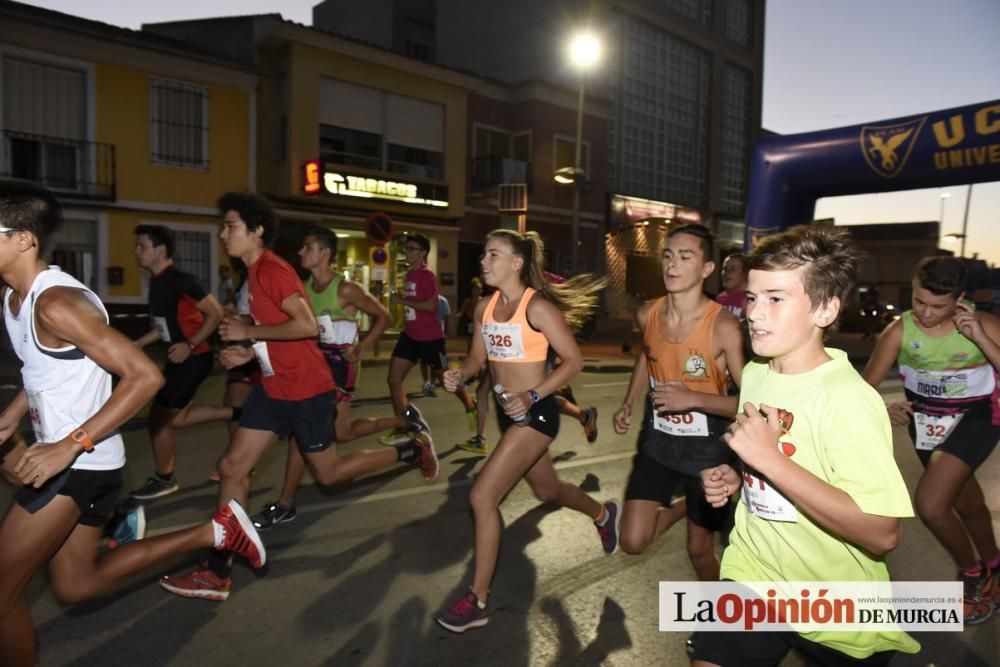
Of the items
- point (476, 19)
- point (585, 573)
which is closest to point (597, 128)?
point (476, 19)

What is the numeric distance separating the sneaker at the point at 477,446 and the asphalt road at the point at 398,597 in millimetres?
1066

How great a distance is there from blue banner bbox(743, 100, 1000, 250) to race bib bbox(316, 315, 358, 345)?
6136mm

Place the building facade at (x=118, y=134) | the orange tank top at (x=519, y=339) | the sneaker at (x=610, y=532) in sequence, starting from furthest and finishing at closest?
the building facade at (x=118, y=134), the sneaker at (x=610, y=532), the orange tank top at (x=519, y=339)

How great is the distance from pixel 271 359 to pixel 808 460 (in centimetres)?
317

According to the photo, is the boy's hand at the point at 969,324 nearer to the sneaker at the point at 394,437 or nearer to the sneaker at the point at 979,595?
the sneaker at the point at 979,595

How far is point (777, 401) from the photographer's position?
1.97 meters

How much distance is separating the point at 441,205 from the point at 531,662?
19197mm

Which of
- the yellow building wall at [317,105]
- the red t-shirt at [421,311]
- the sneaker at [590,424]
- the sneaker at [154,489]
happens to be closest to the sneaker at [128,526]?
the sneaker at [154,489]

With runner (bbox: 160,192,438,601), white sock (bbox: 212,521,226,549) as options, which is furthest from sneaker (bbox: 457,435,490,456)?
white sock (bbox: 212,521,226,549)

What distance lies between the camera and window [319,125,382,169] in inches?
765

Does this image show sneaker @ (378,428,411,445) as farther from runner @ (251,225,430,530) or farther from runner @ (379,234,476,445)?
runner @ (251,225,430,530)

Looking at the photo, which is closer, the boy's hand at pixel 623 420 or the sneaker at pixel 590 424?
the boy's hand at pixel 623 420

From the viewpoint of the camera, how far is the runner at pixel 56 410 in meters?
2.34

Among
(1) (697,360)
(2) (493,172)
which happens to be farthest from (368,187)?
(1) (697,360)
